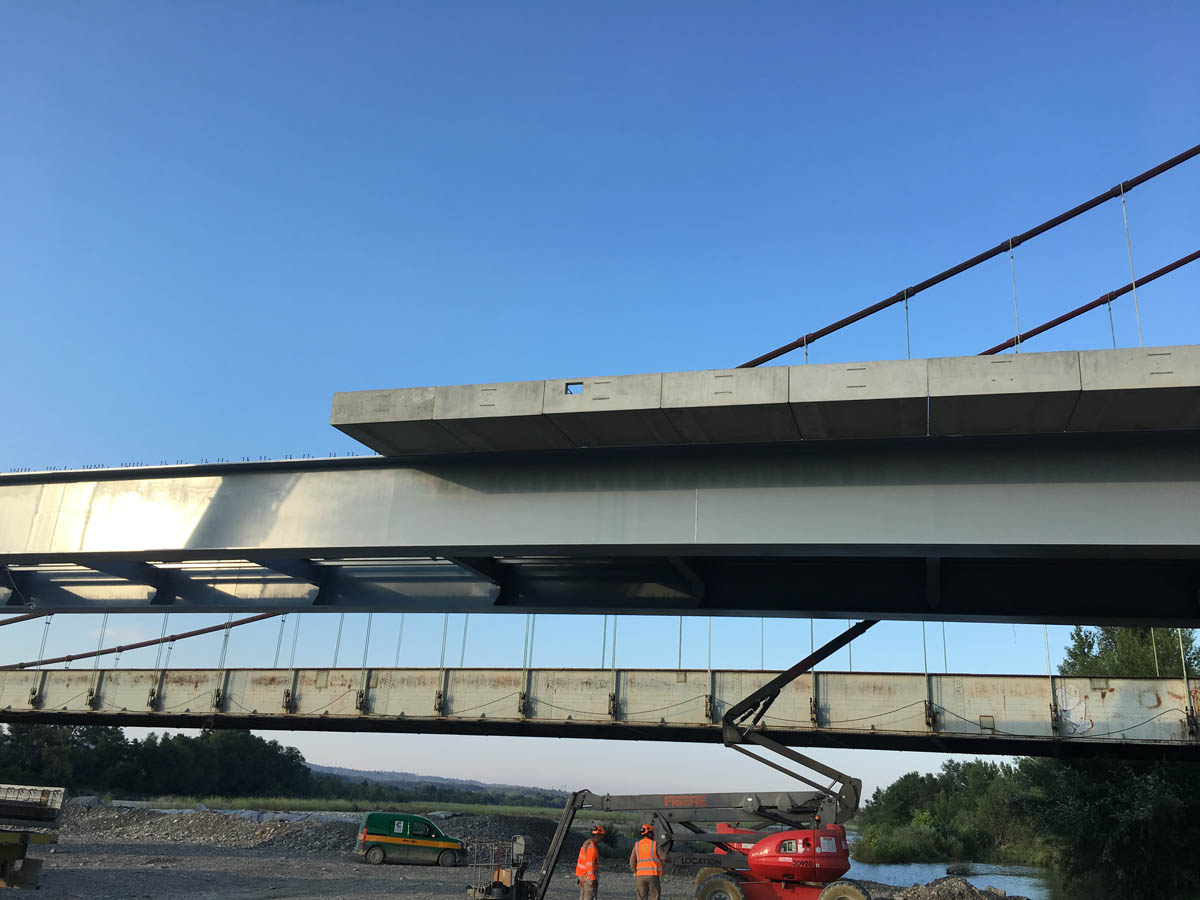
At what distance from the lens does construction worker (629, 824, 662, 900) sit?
41.0 ft

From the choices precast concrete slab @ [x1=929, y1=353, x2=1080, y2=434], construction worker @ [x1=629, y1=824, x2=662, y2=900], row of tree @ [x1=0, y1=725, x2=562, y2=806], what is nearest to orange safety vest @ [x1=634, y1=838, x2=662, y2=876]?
construction worker @ [x1=629, y1=824, x2=662, y2=900]

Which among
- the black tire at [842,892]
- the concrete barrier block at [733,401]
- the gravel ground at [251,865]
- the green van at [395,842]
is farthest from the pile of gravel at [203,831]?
the concrete barrier block at [733,401]

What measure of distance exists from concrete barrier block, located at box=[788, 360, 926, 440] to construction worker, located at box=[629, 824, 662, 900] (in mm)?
6819

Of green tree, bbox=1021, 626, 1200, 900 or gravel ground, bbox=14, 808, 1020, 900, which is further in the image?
green tree, bbox=1021, 626, 1200, 900

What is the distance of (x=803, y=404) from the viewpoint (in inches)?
357

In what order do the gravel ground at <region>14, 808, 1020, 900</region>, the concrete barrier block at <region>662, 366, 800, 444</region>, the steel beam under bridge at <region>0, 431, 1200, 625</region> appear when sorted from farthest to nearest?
the gravel ground at <region>14, 808, 1020, 900</region> < the steel beam under bridge at <region>0, 431, 1200, 625</region> < the concrete barrier block at <region>662, 366, 800, 444</region>

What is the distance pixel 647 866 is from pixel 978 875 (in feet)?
124

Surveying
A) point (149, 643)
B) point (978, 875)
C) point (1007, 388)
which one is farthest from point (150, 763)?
point (1007, 388)

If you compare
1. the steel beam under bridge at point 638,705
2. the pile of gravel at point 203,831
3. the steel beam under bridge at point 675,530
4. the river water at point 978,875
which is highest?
the steel beam under bridge at point 675,530

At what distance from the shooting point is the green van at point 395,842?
30.9m

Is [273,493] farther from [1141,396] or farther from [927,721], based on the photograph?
[927,721]

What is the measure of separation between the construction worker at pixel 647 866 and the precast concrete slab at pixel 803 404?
605cm

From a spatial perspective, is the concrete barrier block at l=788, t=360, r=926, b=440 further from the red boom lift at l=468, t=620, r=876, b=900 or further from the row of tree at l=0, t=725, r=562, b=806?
the row of tree at l=0, t=725, r=562, b=806

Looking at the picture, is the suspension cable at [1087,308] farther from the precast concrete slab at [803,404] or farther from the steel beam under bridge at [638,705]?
the steel beam under bridge at [638,705]
